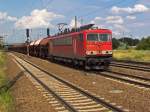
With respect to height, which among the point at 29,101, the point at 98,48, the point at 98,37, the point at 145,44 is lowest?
the point at 29,101

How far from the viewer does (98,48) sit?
2900cm

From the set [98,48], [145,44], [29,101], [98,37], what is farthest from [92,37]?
[145,44]

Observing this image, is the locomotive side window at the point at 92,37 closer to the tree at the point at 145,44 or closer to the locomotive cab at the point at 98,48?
the locomotive cab at the point at 98,48

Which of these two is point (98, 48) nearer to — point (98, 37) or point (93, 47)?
point (93, 47)

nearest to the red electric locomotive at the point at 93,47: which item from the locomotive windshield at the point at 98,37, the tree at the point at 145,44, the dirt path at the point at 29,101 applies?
the locomotive windshield at the point at 98,37

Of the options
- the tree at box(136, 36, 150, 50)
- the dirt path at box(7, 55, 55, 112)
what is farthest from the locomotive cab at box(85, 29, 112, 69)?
the tree at box(136, 36, 150, 50)

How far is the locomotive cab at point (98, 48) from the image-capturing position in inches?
1128

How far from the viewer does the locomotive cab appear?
94.0 feet

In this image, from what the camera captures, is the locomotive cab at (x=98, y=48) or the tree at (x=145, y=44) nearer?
the locomotive cab at (x=98, y=48)

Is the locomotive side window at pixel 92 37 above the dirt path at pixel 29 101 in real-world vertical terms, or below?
above

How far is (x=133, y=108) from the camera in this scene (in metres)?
12.0

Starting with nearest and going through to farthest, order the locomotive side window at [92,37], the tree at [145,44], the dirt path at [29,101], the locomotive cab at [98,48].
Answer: the dirt path at [29,101]
the locomotive cab at [98,48]
the locomotive side window at [92,37]
the tree at [145,44]

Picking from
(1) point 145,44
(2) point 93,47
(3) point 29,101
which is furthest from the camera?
(1) point 145,44

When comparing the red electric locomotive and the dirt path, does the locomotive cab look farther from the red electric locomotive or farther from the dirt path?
the dirt path
